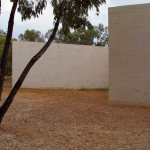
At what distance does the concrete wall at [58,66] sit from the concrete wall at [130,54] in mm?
5785

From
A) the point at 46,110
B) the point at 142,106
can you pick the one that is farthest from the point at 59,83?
the point at 142,106

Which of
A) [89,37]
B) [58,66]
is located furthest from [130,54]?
[89,37]

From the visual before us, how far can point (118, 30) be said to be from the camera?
6457 millimetres

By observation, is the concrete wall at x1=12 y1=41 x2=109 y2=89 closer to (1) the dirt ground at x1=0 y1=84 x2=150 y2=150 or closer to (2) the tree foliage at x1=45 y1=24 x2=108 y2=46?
(1) the dirt ground at x1=0 y1=84 x2=150 y2=150

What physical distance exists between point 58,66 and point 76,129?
325 inches

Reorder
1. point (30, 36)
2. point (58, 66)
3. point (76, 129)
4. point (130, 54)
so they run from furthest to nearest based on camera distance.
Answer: point (30, 36) < point (58, 66) < point (130, 54) < point (76, 129)

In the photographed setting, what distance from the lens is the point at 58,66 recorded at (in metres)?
12.1

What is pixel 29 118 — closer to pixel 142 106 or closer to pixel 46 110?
pixel 46 110

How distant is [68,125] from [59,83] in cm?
771

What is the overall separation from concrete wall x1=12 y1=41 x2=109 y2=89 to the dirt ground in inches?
237

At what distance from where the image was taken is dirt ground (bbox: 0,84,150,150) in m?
3.27

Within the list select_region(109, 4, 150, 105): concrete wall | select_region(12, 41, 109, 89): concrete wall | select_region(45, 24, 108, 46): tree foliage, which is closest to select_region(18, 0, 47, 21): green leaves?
select_region(109, 4, 150, 105): concrete wall

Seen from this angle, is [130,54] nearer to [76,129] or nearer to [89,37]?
[76,129]

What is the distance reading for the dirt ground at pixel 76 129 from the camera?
327cm
